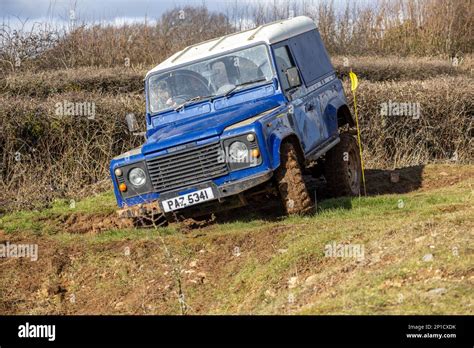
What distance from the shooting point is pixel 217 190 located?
10.0m

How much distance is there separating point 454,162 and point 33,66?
39.0ft

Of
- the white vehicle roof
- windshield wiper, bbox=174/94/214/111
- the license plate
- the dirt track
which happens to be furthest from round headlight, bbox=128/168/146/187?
the white vehicle roof

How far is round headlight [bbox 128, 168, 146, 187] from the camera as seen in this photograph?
10398mm

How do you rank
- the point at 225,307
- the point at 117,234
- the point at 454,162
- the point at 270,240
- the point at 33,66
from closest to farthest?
the point at 225,307, the point at 270,240, the point at 117,234, the point at 454,162, the point at 33,66

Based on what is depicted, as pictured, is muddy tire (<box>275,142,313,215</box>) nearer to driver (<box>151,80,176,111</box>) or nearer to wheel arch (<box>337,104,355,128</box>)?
driver (<box>151,80,176,111</box>)

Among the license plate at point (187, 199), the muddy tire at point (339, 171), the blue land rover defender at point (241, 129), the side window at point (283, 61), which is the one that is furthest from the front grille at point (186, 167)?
the muddy tire at point (339, 171)

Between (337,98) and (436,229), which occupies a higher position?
(337,98)

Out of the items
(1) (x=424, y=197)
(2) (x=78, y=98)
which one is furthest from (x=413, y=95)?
(2) (x=78, y=98)

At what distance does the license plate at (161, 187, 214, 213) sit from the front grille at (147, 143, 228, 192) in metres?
0.13

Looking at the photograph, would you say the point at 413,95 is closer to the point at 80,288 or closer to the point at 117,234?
the point at 117,234

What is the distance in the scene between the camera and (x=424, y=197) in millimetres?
11461

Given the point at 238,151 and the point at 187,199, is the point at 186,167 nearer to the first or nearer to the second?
the point at 187,199

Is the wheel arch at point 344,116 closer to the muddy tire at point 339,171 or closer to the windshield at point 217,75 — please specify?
the muddy tire at point 339,171

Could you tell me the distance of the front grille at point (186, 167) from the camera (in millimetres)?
10016
